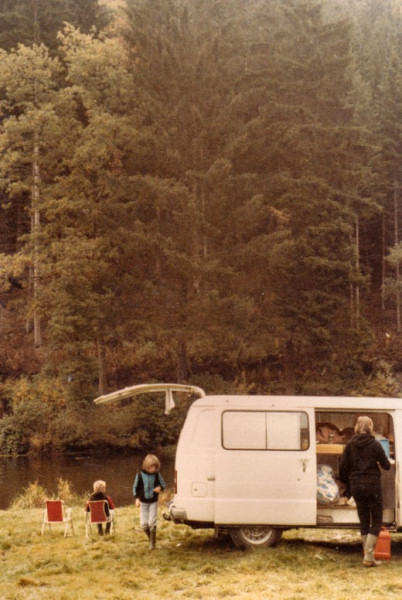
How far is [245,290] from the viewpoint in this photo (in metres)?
39.5

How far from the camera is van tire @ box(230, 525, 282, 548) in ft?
40.1

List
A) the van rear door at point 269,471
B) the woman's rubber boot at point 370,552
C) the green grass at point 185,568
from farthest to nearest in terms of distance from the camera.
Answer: the van rear door at point 269,471 < the woman's rubber boot at point 370,552 < the green grass at point 185,568

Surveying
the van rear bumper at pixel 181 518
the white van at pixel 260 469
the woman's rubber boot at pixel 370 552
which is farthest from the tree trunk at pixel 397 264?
the woman's rubber boot at pixel 370 552

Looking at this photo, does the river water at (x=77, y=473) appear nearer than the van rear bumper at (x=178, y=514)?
No

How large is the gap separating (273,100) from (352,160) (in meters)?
5.23

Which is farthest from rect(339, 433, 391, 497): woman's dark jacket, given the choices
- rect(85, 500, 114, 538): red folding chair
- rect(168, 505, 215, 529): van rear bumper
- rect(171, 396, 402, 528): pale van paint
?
rect(85, 500, 114, 538): red folding chair

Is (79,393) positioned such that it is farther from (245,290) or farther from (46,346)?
(245,290)

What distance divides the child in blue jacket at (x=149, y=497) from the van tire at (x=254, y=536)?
121 centimetres

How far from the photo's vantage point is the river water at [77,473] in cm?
2470

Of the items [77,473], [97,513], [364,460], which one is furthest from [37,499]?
[364,460]

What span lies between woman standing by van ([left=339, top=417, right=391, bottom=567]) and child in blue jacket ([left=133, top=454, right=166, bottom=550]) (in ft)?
10.2

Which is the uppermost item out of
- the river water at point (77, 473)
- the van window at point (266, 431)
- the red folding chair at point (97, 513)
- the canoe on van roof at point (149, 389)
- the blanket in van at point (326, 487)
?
the canoe on van roof at point (149, 389)

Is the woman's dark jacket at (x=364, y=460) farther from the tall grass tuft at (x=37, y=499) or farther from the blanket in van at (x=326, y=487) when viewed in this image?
the tall grass tuft at (x=37, y=499)

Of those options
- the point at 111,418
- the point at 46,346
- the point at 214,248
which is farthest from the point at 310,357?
the point at 46,346
